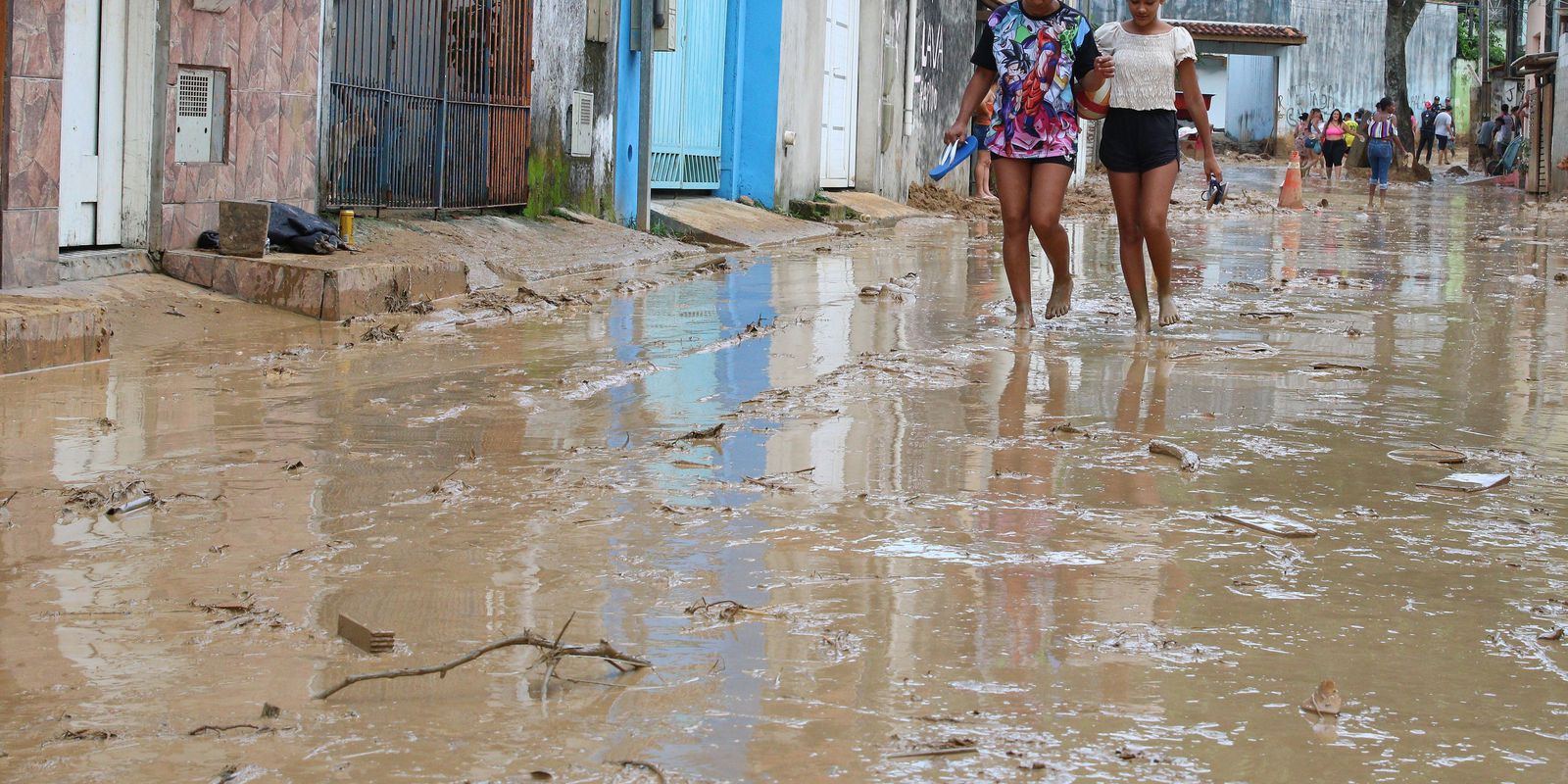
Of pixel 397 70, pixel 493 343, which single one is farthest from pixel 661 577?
pixel 397 70

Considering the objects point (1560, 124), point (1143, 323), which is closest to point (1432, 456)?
point (1143, 323)

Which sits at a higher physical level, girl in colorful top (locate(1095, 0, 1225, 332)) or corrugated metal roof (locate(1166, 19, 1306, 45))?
corrugated metal roof (locate(1166, 19, 1306, 45))

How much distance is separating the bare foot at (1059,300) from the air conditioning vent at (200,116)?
4020 mm

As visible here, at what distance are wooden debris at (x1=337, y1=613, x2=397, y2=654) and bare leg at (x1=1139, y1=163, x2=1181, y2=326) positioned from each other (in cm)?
499

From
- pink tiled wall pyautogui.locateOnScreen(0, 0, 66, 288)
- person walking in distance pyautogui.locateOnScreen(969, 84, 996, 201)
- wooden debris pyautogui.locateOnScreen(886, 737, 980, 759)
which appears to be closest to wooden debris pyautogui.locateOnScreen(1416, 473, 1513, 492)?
wooden debris pyautogui.locateOnScreen(886, 737, 980, 759)

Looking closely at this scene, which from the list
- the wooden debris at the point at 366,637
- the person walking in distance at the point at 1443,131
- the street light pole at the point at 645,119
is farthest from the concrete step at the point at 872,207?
the person walking in distance at the point at 1443,131

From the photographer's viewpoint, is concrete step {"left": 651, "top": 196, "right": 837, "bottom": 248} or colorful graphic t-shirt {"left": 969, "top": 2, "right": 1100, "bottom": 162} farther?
concrete step {"left": 651, "top": 196, "right": 837, "bottom": 248}

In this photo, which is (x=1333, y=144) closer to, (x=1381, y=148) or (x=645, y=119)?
(x=1381, y=148)

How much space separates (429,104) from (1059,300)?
184 inches

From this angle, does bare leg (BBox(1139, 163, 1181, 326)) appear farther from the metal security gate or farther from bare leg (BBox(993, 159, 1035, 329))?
the metal security gate

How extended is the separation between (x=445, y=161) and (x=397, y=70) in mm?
788

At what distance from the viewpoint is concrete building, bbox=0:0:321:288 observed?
6.59m

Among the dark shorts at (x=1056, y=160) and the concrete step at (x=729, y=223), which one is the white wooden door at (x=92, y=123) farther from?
the concrete step at (x=729, y=223)

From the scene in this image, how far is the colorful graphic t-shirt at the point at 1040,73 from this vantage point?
22.8ft
